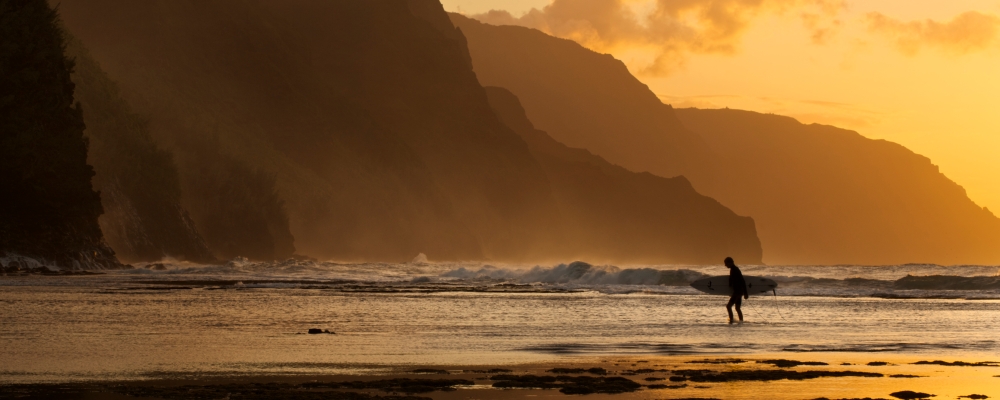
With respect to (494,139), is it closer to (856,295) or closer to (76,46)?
(76,46)

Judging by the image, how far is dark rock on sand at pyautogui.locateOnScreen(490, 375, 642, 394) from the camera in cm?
1251

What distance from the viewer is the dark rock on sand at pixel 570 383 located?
12.5 metres

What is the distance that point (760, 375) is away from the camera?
45.5 ft

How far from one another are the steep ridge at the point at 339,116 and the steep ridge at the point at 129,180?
1715 cm

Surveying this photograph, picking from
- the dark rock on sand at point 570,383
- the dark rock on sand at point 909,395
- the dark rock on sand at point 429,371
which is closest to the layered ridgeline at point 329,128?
the dark rock on sand at point 429,371

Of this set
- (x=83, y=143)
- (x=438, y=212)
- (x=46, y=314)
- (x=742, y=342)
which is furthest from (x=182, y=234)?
(x=742, y=342)

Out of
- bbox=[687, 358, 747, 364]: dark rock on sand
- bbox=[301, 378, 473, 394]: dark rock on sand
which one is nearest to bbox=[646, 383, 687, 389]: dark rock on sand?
bbox=[301, 378, 473, 394]: dark rock on sand

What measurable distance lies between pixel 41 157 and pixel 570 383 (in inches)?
2140

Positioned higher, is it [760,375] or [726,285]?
[726,285]

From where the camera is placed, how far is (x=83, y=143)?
64625 millimetres

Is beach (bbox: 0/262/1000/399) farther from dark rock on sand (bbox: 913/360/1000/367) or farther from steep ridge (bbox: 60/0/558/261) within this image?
steep ridge (bbox: 60/0/558/261)

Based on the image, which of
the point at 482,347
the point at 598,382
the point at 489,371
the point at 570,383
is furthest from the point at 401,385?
the point at 482,347

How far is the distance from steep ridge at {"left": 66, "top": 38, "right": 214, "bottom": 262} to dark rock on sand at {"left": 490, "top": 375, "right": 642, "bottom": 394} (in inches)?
2876

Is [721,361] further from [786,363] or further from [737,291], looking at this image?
[737,291]
